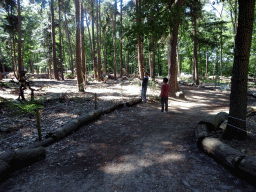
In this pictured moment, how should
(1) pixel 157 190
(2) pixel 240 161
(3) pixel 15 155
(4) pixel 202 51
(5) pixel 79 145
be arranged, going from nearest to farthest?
(1) pixel 157 190, (2) pixel 240 161, (3) pixel 15 155, (5) pixel 79 145, (4) pixel 202 51

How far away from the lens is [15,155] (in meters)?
3.60

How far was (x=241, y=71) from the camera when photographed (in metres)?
4.11

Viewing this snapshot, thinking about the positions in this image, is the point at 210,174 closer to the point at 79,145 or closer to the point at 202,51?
the point at 79,145

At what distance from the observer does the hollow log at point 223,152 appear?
10.4 ft

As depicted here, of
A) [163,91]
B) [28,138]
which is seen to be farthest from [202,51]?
[28,138]

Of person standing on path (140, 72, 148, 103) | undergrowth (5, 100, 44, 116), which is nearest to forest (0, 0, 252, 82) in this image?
person standing on path (140, 72, 148, 103)

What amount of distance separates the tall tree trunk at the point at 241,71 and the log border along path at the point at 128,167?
4.06ft

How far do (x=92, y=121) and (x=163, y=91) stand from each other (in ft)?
12.5

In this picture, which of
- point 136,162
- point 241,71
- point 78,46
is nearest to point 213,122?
point 241,71

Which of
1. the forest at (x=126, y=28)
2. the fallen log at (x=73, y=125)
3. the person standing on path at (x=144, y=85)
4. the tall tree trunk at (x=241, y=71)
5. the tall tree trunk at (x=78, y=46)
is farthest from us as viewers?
the tall tree trunk at (x=78, y=46)

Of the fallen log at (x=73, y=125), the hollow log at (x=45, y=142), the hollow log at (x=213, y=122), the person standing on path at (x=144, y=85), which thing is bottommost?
the hollow log at (x=45, y=142)

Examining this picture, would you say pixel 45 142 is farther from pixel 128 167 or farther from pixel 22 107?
pixel 128 167

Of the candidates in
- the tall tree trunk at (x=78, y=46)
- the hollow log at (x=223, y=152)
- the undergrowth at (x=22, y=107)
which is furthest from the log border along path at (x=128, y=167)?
the tall tree trunk at (x=78, y=46)

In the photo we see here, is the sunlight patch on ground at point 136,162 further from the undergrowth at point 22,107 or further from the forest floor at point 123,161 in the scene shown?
the undergrowth at point 22,107
